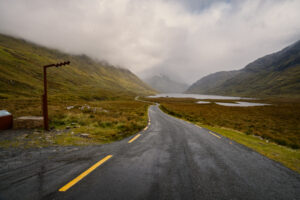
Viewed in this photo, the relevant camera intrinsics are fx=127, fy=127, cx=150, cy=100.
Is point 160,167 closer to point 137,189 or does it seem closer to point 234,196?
point 137,189

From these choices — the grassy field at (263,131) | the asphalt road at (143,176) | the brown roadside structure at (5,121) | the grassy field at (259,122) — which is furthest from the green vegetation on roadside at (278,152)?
the brown roadside structure at (5,121)

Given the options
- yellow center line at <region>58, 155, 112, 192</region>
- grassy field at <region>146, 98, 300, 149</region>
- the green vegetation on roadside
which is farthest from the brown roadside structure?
grassy field at <region>146, 98, 300, 149</region>

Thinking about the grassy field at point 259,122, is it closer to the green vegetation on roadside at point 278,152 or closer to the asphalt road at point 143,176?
the green vegetation on roadside at point 278,152

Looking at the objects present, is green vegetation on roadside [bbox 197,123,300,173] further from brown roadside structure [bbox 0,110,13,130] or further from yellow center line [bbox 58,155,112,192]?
brown roadside structure [bbox 0,110,13,130]

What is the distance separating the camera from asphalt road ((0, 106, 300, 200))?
3.09 m

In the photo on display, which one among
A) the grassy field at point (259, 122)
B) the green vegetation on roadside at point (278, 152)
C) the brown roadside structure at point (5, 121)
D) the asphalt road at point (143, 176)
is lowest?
the grassy field at point (259, 122)

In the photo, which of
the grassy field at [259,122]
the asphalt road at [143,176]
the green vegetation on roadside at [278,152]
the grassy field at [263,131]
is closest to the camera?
the asphalt road at [143,176]

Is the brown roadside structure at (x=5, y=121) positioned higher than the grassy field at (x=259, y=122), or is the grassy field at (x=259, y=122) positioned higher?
the brown roadside structure at (x=5, y=121)

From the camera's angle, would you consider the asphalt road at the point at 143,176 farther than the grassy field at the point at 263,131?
No

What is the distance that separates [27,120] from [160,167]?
10429 millimetres

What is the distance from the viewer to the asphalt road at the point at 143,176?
3.09m

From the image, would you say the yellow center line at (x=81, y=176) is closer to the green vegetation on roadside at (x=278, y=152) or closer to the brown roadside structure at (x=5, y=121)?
the green vegetation on roadside at (x=278, y=152)

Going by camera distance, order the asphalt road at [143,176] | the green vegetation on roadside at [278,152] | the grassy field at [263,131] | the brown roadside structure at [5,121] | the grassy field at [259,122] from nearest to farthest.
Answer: the asphalt road at [143,176]
the green vegetation on roadside at [278,152]
the grassy field at [263,131]
the brown roadside structure at [5,121]
the grassy field at [259,122]

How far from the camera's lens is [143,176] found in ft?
12.7
